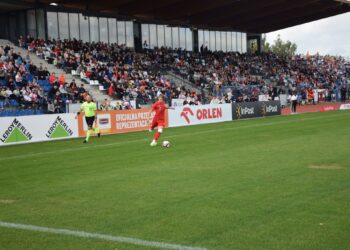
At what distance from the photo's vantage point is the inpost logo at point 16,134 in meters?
19.2

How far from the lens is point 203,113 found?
30344mm

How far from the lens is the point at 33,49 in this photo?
33031mm

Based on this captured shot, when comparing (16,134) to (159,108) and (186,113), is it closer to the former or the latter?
(159,108)

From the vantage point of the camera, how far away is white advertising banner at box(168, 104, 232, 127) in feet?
92.7

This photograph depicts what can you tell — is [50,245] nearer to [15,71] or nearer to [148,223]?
[148,223]

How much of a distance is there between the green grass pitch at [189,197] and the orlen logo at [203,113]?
13996mm

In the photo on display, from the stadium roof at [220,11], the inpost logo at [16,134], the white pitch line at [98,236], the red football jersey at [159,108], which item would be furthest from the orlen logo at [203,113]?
the white pitch line at [98,236]

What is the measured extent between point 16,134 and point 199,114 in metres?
13.3

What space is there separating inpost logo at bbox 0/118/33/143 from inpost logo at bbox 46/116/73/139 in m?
1.02

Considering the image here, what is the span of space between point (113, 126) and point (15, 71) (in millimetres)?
7651

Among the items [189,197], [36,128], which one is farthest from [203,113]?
[189,197]

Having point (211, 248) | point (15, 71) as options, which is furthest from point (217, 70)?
point (211, 248)

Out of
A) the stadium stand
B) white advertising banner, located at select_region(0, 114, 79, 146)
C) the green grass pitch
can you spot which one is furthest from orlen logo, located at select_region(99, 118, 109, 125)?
the green grass pitch

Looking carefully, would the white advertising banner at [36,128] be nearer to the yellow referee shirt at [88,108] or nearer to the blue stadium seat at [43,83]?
the yellow referee shirt at [88,108]
